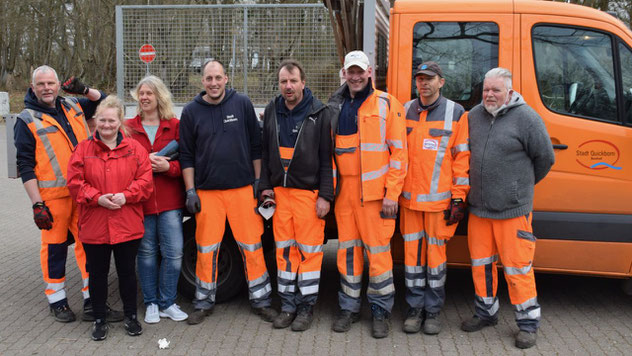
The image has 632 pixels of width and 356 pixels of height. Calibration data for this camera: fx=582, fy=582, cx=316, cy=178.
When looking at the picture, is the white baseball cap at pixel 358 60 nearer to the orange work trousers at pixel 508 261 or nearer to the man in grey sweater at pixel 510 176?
the man in grey sweater at pixel 510 176

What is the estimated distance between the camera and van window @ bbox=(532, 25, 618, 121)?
4082mm

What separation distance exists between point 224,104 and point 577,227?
2.68m

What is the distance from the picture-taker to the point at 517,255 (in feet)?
12.7

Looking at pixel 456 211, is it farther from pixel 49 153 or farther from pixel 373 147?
pixel 49 153

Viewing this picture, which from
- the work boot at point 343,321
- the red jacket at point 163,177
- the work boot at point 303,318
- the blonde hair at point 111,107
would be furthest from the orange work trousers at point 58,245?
the work boot at point 343,321

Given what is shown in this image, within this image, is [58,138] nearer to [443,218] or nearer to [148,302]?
[148,302]

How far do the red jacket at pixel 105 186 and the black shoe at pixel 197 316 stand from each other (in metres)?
0.80

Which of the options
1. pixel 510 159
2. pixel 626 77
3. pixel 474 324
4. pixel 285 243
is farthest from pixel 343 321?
pixel 626 77

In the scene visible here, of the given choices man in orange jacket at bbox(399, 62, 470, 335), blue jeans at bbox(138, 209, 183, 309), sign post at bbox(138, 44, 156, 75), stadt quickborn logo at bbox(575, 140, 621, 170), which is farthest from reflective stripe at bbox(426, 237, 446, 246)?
sign post at bbox(138, 44, 156, 75)

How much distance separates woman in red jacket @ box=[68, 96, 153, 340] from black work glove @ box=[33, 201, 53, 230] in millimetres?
292

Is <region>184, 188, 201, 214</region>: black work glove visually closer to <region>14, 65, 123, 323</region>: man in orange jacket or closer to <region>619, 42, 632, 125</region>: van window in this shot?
<region>14, 65, 123, 323</region>: man in orange jacket

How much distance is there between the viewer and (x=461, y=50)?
13.7 ft

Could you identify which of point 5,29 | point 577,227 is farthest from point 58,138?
point 5,29

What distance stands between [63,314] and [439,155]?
299 cm
